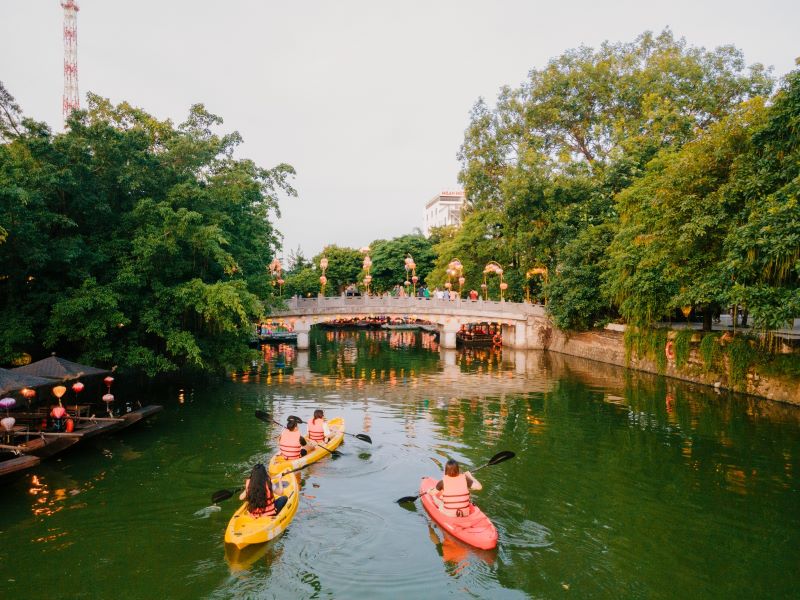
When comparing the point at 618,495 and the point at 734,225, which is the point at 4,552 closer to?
the point at 618,495

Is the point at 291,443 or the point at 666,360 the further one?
the point at 666,360

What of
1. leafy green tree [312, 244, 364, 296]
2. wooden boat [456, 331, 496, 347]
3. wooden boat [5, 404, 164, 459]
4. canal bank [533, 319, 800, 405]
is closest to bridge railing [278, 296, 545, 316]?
canal bank [533, 319, 800, 405]

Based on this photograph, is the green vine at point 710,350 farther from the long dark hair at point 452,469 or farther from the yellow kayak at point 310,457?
the long dark hair at point 452,469

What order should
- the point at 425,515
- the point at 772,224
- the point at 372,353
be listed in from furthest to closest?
1. the point at 372,353
2. the point at 772,224
3. the point at 425,515

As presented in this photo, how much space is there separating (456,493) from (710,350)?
1816cm

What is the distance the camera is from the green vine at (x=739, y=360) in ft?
70.5

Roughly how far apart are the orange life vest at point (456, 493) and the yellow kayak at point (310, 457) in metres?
4.34

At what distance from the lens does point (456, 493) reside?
9.73 m

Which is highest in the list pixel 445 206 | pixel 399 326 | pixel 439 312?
pixel 445 206

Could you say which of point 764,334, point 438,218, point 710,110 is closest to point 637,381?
point 764,334

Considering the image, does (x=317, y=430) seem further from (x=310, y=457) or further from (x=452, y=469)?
(x=452, y=469)

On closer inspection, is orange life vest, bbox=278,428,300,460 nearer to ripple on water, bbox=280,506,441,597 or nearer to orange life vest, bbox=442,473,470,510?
ripple on water, bbox=280,506,441,597

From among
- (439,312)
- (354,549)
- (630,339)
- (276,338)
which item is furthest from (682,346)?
(276,338)

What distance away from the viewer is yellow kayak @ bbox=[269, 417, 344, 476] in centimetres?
1286
